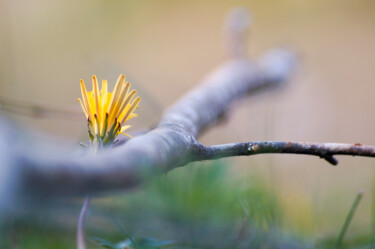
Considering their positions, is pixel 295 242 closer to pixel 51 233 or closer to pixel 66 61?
pixel 51 233

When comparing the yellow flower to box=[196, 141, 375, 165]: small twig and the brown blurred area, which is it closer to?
box=[196, 141, 375, 165]: small twig

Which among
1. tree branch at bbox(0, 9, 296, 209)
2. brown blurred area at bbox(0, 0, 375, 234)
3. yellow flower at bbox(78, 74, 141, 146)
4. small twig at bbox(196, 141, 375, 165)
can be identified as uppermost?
brown blurred area at bbox(0, 0, 375, 234)

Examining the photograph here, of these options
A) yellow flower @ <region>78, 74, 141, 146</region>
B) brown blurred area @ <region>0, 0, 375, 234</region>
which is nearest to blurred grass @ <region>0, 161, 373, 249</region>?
yellow flower @ <region>78, 74, 141, 146</region>

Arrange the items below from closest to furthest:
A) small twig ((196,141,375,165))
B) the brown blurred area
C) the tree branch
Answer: the tree branch, small twig ((196,141,375,165)), the brown blurred area

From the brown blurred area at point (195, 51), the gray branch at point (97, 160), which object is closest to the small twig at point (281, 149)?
the gray branch at point (97, 160)

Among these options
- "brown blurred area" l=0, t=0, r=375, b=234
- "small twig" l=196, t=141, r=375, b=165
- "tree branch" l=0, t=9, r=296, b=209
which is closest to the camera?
"tree branch" l=0, t=9, r=296, b=209

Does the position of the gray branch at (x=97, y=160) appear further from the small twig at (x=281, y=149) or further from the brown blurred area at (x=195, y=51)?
the brown blurred area at (x=195, y=51)

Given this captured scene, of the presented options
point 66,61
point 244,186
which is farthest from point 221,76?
point 66,61

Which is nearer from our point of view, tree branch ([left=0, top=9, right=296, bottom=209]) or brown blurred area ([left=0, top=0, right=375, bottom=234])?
tree branch ([left=0, top=9, right=296, bottom=209])
